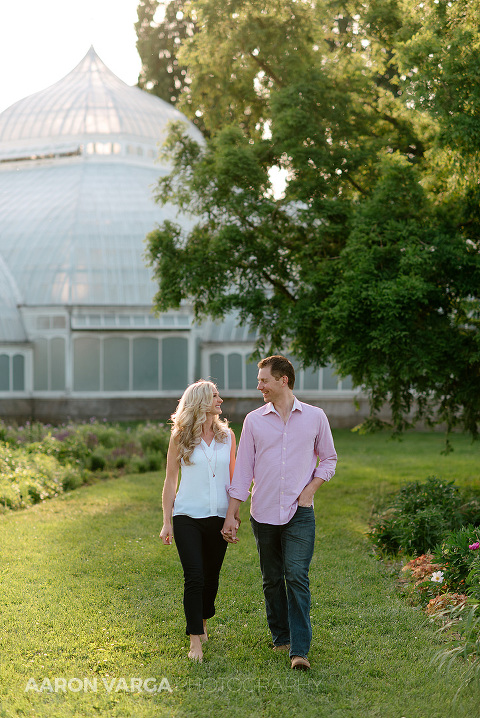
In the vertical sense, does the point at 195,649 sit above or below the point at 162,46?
below

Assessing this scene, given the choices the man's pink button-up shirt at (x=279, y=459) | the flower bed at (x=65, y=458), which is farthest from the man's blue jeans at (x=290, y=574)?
the flower bed at (x=65, y=458)

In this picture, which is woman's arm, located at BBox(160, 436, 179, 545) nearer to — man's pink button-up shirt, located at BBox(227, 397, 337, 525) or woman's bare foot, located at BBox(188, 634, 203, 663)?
man's pink button-up shirt, located at BBox(227, 397, 337, 525)

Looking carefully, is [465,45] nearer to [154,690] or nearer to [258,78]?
[258,78]

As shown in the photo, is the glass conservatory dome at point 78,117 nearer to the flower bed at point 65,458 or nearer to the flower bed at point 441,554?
the flower bed at point 65,458

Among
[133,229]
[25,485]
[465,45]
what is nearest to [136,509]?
[25,485]

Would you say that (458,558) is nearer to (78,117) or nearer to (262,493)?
(262,493)

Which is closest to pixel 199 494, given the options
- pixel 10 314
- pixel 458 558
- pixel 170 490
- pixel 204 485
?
pixel 204 485

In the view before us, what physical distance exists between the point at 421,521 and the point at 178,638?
10.7 feet

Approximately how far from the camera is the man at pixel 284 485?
4746 millimetres

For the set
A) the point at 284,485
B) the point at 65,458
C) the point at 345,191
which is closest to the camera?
the point at 284,485

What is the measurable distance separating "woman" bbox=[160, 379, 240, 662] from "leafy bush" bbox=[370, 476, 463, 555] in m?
2.74

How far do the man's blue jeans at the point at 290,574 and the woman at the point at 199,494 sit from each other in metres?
0.32

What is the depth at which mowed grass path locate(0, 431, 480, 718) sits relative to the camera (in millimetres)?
4273

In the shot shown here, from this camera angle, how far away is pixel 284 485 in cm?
480
